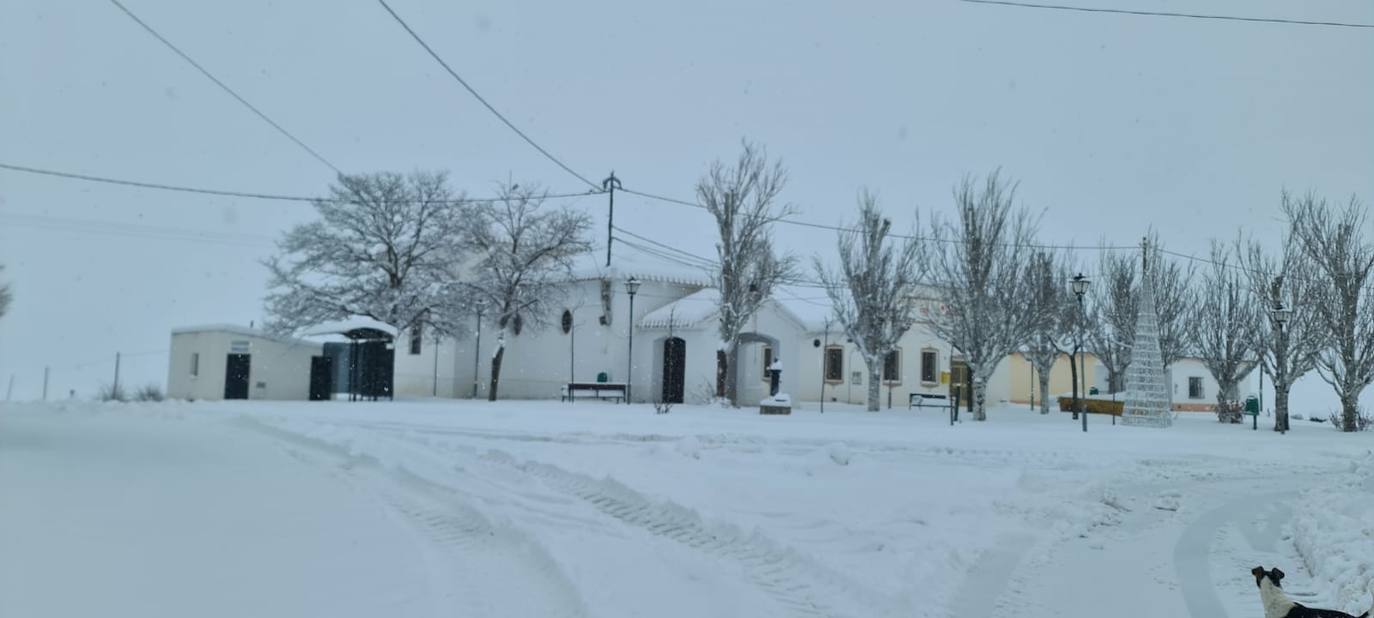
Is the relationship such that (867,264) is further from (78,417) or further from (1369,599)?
(1369,599)

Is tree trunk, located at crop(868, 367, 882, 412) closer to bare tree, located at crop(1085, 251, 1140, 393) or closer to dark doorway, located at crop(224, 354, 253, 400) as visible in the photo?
bare tree, located at crop(1085, 251, 1140, 393)

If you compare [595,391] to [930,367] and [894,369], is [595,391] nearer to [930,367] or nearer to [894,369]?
[894,369]

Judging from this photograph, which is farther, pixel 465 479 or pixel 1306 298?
pixel 1306 298

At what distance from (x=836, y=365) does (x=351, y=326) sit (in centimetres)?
2036

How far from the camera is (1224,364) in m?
33.8

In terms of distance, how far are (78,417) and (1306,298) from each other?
3338 centimetres

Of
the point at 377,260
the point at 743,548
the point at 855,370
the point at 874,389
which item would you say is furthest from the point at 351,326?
the point at 743,548

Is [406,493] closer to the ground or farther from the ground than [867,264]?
closer to the ground

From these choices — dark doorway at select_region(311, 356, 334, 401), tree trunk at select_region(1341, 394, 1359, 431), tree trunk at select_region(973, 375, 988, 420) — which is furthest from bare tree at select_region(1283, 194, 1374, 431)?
dark doorway at select_region(311, 356, 334, 401)

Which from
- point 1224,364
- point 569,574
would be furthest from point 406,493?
point 1224,364

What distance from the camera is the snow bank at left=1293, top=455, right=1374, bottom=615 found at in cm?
571

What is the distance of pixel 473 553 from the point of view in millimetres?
6711

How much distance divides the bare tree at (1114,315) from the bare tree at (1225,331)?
249 cm

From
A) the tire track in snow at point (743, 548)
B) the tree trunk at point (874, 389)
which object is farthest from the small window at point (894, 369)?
the tire track in snow at point (743, 548)
